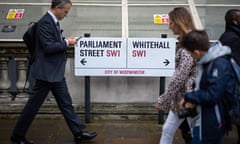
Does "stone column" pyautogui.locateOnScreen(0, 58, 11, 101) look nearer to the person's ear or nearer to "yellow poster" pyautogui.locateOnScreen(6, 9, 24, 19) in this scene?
"yellow poster" pyautogui.locateOnScreen(6, 9, 24, 19)

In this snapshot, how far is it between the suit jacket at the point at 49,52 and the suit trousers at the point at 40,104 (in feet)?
0.37

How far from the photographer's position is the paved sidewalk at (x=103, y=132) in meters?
6.55

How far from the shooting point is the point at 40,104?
6.03 metres

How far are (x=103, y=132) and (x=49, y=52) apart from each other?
1623 mm

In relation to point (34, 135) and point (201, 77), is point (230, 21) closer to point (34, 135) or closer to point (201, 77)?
point (201, 77)

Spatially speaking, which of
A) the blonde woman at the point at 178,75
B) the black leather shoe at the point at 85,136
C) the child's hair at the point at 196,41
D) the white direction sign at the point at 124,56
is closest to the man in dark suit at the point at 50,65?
the black leather shoe at the point at 85,136

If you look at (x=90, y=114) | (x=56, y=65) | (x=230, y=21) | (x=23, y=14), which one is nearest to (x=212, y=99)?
(x=230, y=21)

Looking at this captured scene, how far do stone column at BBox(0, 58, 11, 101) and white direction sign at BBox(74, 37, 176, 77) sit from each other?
45.5 inches

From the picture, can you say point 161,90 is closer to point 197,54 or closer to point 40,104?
point 40,104

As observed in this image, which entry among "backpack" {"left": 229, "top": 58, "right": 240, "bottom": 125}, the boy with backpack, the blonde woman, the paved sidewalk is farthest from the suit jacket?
"backpack" {"left": 229, "top": 58, "right": 240, "bottom": 125}

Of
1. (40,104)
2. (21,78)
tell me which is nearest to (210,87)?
(40,104)

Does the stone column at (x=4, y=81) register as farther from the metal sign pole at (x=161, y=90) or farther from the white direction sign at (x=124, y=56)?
the metal sign pole at (x=161, y=90)

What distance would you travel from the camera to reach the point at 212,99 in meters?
4.03

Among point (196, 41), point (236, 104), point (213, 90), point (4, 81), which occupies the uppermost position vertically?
point (196, 41)
